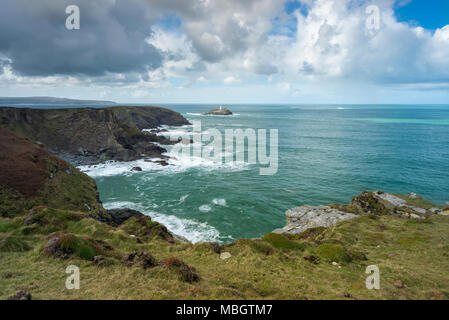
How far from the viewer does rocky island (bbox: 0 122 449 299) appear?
392 inches

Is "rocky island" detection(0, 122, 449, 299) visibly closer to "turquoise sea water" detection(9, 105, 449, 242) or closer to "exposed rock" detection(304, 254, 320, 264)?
"exposed rock" detection(304, 254, 320, 264)

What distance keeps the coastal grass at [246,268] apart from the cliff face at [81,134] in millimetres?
52744

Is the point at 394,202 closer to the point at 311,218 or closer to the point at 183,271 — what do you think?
the point at 311,218

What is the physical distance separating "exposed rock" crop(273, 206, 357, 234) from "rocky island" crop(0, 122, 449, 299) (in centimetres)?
11

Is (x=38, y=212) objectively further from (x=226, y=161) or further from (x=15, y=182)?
(x=226, y=161)

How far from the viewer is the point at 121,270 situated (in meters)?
11.2

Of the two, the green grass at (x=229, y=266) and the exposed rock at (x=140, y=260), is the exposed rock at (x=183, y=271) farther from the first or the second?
the exposed rock at (x=140, y=260)

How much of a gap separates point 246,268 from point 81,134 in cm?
7543

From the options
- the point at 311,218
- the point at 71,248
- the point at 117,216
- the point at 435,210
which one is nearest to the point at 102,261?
the point at 71,248

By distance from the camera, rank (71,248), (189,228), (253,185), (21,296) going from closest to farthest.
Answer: (21,296), (71,248), (189,228), (253,185)

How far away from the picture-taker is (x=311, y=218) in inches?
1037

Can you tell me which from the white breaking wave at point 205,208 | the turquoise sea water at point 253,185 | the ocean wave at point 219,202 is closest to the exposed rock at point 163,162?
the turquoise sea water at point 253,185
